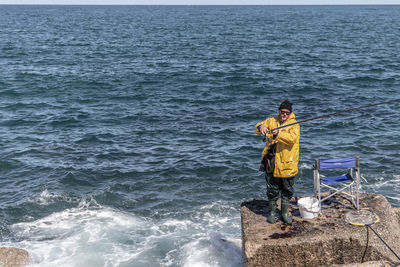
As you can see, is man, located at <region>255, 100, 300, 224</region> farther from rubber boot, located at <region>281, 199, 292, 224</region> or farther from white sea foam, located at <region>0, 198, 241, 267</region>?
white sea foam, located at <region>0, 198, 241, 267</region>

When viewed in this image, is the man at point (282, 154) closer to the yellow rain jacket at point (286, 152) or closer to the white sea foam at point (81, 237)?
the yellow rain jacket at point (286, 152)

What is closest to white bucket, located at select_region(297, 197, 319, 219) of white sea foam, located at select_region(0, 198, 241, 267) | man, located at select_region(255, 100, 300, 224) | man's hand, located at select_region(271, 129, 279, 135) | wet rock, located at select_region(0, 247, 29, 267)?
man, located at select_region(255, 100, 300, 224)

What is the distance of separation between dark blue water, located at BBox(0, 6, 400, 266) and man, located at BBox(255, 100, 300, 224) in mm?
2222

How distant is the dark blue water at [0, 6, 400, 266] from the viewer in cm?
1134

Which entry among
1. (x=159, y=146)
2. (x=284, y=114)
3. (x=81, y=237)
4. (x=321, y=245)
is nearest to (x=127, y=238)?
(x=81, y=237)

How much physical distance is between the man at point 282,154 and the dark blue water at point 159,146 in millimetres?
2222

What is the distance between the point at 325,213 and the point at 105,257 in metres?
4.92

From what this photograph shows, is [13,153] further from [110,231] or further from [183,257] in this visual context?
[183,257]

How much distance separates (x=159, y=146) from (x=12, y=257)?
340 inches

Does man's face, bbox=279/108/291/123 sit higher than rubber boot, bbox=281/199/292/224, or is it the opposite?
man's face, bbox=279/108/291/123

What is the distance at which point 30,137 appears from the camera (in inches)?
725

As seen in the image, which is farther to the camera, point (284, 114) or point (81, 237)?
point (81, 237)

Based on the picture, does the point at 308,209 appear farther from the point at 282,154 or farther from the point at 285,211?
the point at 282,154

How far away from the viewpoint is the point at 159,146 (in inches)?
687
